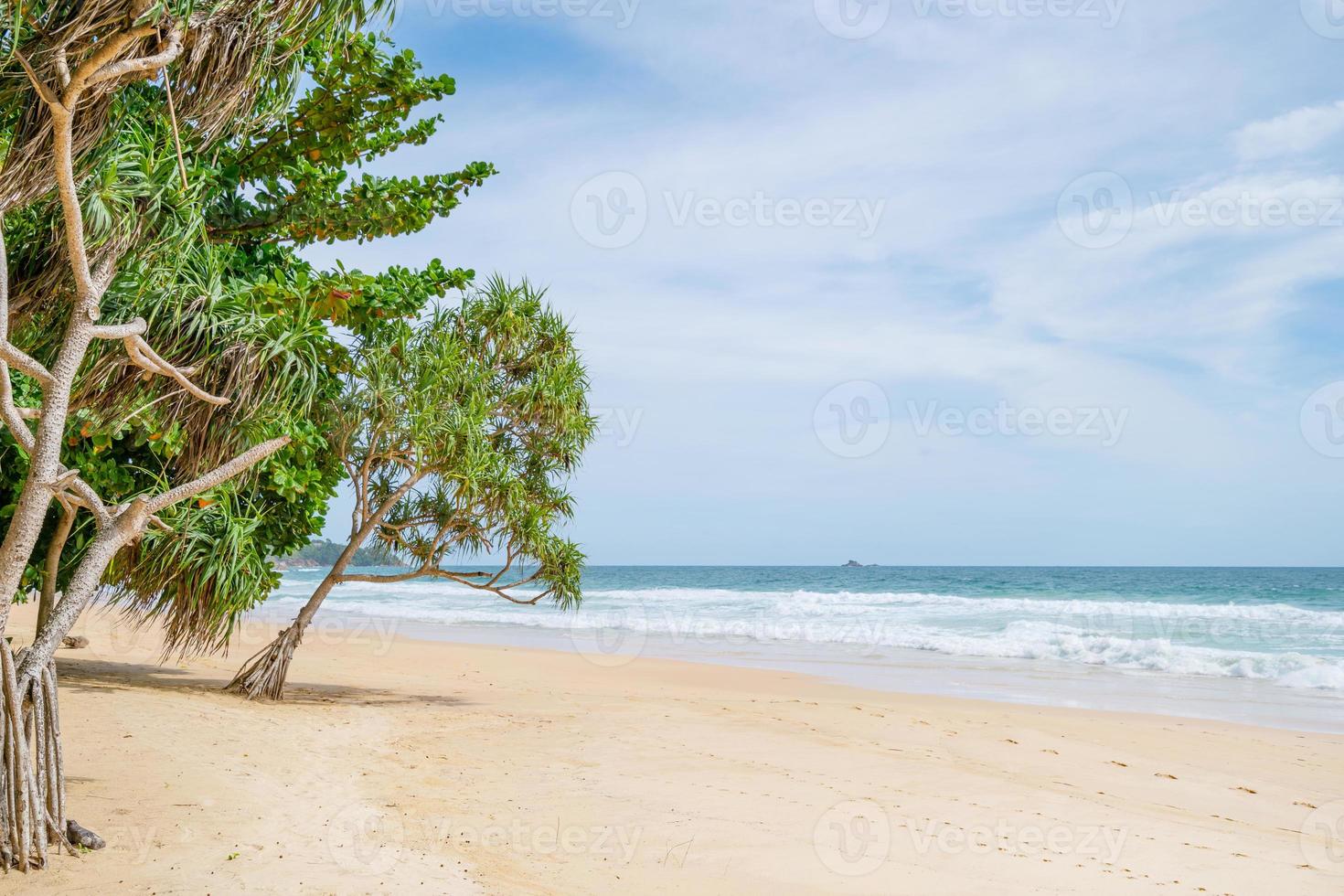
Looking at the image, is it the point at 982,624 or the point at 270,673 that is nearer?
the point at 270,673

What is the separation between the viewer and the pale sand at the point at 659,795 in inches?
176

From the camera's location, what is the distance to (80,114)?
12.8 feet

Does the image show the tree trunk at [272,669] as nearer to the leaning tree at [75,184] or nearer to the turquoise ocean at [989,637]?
the leaning tree at [75,184]

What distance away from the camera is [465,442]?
8.90 meters

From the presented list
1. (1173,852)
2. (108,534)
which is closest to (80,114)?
(108,534)

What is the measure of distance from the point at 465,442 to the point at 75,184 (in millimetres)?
5070

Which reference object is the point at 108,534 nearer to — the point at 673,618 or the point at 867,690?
the point at 867,690

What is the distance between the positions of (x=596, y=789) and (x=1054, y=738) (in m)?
4.92

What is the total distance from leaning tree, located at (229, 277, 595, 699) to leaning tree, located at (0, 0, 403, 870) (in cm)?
428

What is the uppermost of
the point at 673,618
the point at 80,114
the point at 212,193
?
the point at 212,193

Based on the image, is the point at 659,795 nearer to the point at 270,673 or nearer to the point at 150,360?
the point at 150,360

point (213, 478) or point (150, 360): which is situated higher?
point (150, 360)

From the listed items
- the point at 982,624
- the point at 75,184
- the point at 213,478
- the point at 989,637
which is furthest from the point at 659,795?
the point at 982,624

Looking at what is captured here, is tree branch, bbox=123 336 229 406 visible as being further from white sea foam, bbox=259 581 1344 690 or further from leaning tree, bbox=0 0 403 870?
white sea foam, bbox=259 581 1344 690
